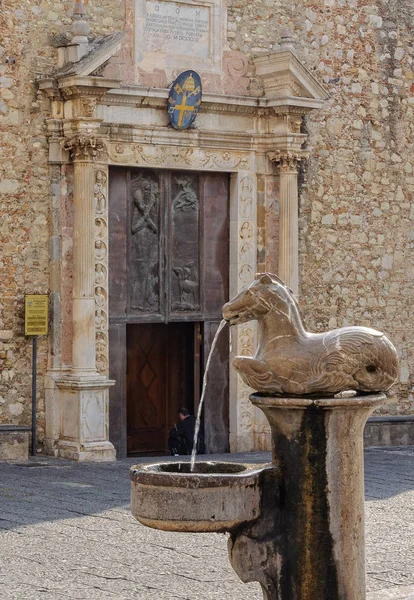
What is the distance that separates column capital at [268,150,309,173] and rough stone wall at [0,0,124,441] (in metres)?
3.02

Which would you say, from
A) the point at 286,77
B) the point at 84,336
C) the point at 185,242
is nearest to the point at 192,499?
the point at 84,336

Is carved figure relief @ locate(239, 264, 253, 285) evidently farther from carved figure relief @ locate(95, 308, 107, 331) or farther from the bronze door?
carved figure relief @ locate(95, 308, 107, 331)

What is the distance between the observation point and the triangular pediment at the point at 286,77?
16.3m

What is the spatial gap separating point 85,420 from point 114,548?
516cm

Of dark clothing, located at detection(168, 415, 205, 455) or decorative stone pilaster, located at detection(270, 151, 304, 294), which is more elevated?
decorative stone pilaster, located at detection(270, 151, 304, 294)

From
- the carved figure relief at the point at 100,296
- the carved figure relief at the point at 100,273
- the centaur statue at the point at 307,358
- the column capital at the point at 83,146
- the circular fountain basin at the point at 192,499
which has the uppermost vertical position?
the column capital at the point at 83,146

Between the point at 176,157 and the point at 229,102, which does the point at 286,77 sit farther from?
the point at 176,157

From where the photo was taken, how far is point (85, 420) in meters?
14.7

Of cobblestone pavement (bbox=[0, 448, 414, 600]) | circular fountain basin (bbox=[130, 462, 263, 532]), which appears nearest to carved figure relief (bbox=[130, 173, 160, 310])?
cobblestone pavement (bbox=[0, 448, 414, 600])

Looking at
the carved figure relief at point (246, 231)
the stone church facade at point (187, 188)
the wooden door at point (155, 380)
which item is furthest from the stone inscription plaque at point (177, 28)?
the wooden door at point (155, 380)

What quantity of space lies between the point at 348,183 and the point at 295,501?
11.2m

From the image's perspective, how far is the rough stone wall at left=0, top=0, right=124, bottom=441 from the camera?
14.8 meters

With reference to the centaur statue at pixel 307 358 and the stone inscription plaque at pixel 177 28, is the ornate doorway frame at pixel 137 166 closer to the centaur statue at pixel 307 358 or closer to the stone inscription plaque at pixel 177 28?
the stone inscription plaque at pixel 177 28

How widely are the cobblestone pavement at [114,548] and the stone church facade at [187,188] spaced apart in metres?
1.95
